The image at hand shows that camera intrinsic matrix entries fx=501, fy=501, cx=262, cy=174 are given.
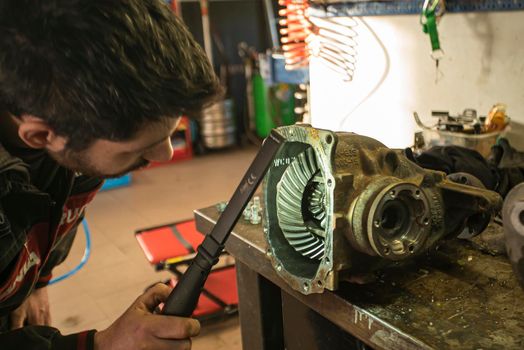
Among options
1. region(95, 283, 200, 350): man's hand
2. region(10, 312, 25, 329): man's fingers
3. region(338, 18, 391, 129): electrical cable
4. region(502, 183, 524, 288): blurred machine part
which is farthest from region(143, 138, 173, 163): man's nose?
region(338, 18, 391, 129): electrical cable

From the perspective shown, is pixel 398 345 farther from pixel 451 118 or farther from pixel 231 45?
pixel 231 45

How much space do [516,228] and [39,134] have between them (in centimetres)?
64

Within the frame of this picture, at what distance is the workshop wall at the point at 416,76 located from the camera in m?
1.34

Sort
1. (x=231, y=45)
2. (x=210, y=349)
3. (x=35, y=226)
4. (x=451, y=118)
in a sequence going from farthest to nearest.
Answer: (x=231, y=45) < (x=210, y=349) < (x=451, y=118) < (x=35, y=226)

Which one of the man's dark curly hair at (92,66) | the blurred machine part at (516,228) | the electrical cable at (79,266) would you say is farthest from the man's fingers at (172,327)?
the electrical cable at (79,266)

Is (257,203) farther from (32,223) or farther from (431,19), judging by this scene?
(431,19)

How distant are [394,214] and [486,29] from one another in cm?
92

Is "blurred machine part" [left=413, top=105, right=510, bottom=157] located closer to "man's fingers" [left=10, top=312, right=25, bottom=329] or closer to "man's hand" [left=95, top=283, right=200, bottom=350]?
"man's hand" [left=95, top=283, right=200, bottom=350]

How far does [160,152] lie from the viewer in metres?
0.76

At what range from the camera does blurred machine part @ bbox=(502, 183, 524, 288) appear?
64 cm

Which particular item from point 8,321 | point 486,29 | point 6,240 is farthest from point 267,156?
point 486,29

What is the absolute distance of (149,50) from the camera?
0.64m

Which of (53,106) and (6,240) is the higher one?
(53,106)

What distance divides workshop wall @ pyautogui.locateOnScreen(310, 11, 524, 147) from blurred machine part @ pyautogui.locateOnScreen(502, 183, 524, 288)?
768 mm
